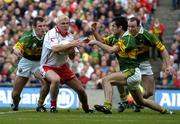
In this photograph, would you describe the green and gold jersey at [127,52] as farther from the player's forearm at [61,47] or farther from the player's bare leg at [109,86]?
the player's forearm at [61,47]

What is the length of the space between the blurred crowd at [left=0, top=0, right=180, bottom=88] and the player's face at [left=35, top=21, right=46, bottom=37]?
6.99 metres

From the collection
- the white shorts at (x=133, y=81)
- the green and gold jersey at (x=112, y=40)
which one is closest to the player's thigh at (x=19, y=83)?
the green and gold jersey at (x=112, y=40)

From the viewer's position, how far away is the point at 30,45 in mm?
20156

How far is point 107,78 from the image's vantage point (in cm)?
1845

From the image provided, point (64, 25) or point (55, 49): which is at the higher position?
point (64, 25)

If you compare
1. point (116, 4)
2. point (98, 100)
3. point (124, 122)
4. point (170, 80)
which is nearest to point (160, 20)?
point (116, 4)

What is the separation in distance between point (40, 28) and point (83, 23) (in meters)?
10.6

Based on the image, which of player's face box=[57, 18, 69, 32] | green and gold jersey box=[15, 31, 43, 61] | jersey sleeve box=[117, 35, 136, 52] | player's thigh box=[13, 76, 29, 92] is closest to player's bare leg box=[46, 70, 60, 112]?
player's face box=[57, 18, 69, 32]

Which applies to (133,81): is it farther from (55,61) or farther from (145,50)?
(55,61)

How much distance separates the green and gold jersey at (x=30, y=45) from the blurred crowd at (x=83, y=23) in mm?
6602

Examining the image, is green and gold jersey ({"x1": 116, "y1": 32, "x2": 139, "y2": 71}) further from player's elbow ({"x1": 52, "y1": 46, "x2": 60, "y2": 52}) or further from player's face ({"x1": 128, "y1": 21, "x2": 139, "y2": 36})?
player's elbow ({"x1": 52, "y1": 46, "x2": 60, "y2": 52})

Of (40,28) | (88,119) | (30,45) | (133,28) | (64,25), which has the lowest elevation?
(88,119)

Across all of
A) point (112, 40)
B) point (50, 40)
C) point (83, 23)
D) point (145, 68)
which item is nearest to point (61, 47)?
point (50, 40)

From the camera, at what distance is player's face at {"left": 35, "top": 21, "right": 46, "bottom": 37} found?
65.3ft
